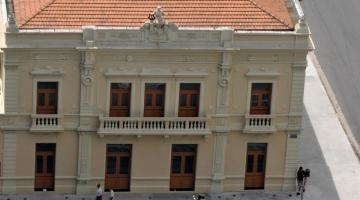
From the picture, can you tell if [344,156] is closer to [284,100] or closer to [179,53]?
[284,100]

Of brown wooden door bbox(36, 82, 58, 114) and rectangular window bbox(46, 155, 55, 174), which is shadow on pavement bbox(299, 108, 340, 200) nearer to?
rectangular window bbox(46, 155, 55, 174)

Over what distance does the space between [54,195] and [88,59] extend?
9595 mm

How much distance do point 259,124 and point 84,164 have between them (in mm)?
11760

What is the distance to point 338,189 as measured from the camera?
9856 centimetres

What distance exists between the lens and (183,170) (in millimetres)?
96188

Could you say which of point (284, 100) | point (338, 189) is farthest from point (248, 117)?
point (338, 189)

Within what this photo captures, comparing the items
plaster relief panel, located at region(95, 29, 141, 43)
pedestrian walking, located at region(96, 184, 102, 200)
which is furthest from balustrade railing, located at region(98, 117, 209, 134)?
plaster relief panel, located at region(95, 29, 141, 43)

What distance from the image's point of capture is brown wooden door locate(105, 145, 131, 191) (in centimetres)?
9512

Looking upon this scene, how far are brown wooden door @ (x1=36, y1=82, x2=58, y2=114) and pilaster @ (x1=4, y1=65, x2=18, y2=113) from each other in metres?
1.50

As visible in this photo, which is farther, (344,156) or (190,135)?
(344,156)

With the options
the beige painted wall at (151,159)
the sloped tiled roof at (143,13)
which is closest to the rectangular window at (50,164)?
the beige painted wall at (151,159)

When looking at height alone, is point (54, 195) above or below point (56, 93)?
below

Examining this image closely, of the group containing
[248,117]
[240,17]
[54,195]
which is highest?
[240,17]

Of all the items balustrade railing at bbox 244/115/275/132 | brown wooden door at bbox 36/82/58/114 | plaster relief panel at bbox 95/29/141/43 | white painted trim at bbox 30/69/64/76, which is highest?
plaster relief panel at bbox 95/29/141/43
